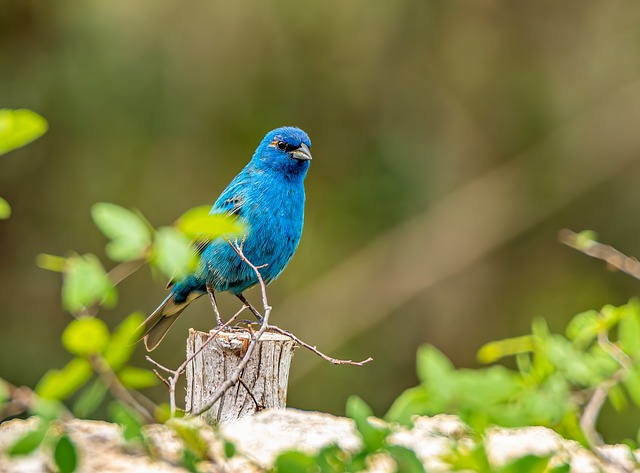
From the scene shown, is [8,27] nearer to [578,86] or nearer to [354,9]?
[354,9]

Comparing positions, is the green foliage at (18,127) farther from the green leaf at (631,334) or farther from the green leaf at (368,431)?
the green leaf at (631,334)

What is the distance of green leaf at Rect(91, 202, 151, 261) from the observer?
1193 millimetres

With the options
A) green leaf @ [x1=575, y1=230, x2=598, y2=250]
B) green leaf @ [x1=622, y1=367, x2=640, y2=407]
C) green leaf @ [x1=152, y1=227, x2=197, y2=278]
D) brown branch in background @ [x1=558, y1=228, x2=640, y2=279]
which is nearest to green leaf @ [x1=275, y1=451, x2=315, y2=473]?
green leaf @ [x1=152, y1=227, x2=197, y2=278]

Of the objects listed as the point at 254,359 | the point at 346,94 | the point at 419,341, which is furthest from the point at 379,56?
the point at 254,359

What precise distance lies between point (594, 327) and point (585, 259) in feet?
33.0

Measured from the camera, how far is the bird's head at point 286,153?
4312mm

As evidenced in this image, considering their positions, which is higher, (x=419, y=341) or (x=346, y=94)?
(x=346, y=94)

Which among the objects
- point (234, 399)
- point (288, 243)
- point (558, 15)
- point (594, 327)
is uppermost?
point (558, 15)

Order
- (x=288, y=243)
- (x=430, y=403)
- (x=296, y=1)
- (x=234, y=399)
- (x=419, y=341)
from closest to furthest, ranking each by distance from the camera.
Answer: (x=430, y=403)
(x=234, y=399)
(x=288, y=243)
(x=296, y=1)
(x=419, y=341)

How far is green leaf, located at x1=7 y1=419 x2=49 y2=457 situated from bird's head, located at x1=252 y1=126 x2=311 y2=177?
10.1 feet

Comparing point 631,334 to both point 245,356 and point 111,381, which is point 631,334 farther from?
point 111,381

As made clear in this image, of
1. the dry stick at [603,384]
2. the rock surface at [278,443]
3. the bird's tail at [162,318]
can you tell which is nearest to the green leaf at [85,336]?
the rock surface at [278,443]

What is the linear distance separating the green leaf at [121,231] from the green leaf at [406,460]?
44 centimetres

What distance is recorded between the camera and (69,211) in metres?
10.8
